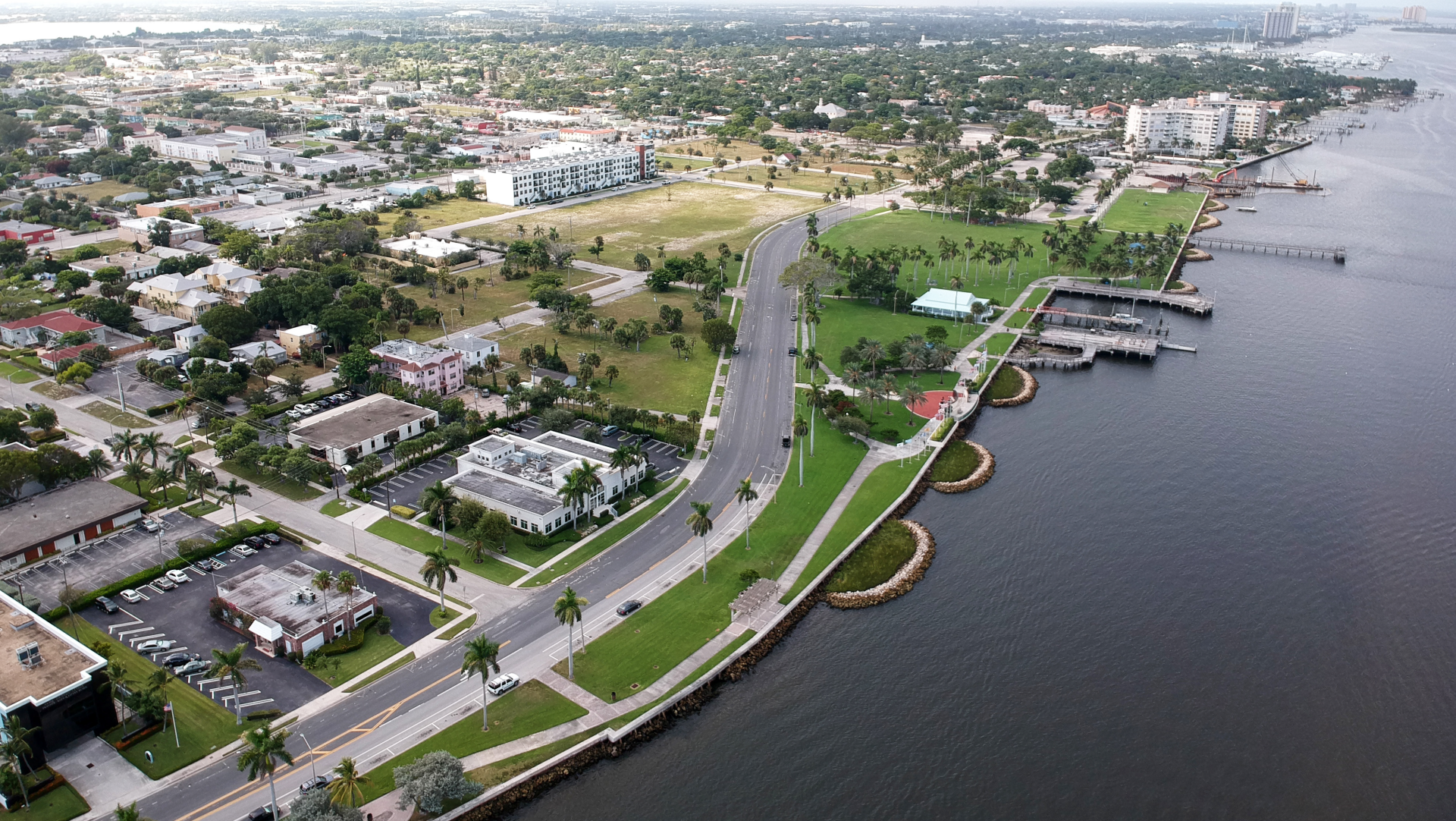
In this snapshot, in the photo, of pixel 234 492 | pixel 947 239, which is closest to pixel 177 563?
pixel 234 492

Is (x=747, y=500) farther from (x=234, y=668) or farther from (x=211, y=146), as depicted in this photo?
(x=211, y=146)

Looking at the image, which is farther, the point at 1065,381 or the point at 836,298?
the point at 836,298

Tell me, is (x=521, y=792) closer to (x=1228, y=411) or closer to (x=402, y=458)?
(x=402, y=458)

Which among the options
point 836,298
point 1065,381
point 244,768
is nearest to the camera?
point 244,768

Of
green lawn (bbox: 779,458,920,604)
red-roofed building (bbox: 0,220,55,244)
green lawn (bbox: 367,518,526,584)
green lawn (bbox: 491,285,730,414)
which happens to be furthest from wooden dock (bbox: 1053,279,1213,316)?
red-roofed building (bbox: 0,220,55,244)

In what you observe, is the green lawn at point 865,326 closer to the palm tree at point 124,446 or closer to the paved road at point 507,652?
the paved road at point 507,652

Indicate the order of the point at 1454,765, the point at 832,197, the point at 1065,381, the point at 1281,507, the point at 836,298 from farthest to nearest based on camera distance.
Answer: the point at 832,197
the point at 836,298
the point at 1065,381
the point at 1281,507
the point at 1454,765

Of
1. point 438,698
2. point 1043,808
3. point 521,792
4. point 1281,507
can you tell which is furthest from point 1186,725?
point 438,698
